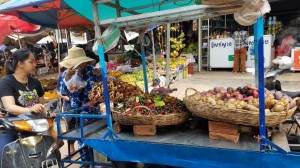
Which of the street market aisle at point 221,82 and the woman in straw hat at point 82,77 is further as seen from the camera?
the street market aisle at point 221,82

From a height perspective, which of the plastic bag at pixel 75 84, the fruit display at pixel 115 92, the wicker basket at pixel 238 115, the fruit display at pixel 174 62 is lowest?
the wicker basket at pixel 238 115

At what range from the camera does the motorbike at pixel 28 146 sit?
2820 millimetres

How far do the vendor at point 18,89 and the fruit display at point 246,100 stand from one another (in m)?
1.96

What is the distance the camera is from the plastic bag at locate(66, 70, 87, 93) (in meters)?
3.81

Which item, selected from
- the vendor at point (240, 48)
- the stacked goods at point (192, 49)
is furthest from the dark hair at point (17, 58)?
the stacked goods at point (192, 49)

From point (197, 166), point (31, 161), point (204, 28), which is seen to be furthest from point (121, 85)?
point (204, 28)

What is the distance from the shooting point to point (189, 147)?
2.31 metres

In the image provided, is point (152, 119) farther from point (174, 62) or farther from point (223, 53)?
point (223, 53)

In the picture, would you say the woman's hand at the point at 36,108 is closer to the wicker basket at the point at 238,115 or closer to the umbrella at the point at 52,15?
the wicker basket at the point at 238,115

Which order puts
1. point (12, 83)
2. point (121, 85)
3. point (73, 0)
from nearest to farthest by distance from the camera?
1. point (12, 83)
2. point (73, 0)
3. point (121, 85)

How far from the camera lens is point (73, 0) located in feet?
11.9

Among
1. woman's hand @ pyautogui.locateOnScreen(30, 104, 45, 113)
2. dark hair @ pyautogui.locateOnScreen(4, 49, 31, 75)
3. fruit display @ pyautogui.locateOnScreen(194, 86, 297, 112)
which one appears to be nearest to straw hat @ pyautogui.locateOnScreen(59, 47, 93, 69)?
dark hair @ pyautogui.locateOnScreen(4, 49, 31, 75)

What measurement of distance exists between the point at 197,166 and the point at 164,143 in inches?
14.2

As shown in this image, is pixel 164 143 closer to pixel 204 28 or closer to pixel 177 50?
pixel 177 50
